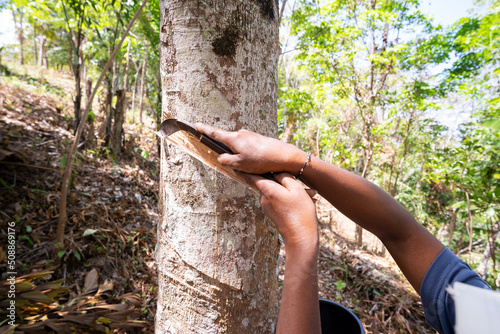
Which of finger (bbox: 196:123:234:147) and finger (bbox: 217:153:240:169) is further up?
finger (bbox: 196:123:234:147)

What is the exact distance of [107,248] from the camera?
2.56m

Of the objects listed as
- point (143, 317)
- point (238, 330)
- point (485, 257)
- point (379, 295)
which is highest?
point (238, 330)

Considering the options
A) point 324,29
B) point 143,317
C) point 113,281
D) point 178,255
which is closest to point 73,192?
point 113,281

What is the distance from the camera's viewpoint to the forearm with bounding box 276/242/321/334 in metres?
0.63

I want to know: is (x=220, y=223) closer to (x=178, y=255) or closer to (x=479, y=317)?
(x=178, y=255)

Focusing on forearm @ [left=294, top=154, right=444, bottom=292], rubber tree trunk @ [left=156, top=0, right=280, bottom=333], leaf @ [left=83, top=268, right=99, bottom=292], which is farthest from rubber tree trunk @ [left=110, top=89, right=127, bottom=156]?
forearm @ [left=294, top=154, right=444, bottom=292]

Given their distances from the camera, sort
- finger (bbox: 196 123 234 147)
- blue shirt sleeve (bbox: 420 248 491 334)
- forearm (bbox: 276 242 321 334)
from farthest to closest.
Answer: finger (bbox: 196 123 234 147), blue shirt sleeve (bbox: 420 248 491 334), forearm (bbox: 276 242 321 334)

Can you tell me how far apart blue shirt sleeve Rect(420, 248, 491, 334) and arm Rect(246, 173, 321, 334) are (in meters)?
0.46

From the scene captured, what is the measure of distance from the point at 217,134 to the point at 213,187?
257mm

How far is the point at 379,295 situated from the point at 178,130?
12.5ft

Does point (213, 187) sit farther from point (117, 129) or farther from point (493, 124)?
point (117, 129)

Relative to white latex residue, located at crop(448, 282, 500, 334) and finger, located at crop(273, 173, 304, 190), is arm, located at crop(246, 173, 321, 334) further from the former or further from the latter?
white latex residue, located at crop(448, 282, 500, 334)

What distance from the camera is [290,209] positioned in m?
0.77

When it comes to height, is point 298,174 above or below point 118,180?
above
